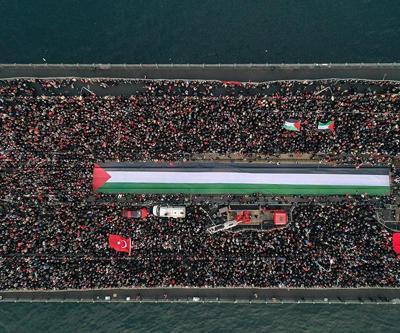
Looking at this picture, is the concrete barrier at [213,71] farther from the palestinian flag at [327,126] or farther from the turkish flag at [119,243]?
the turkish flag at [119,243]

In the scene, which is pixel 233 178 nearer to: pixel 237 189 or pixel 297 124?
pixel 237 189

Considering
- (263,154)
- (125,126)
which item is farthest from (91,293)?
(263,154)

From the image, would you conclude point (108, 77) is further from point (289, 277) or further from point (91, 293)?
point (289, 277)
